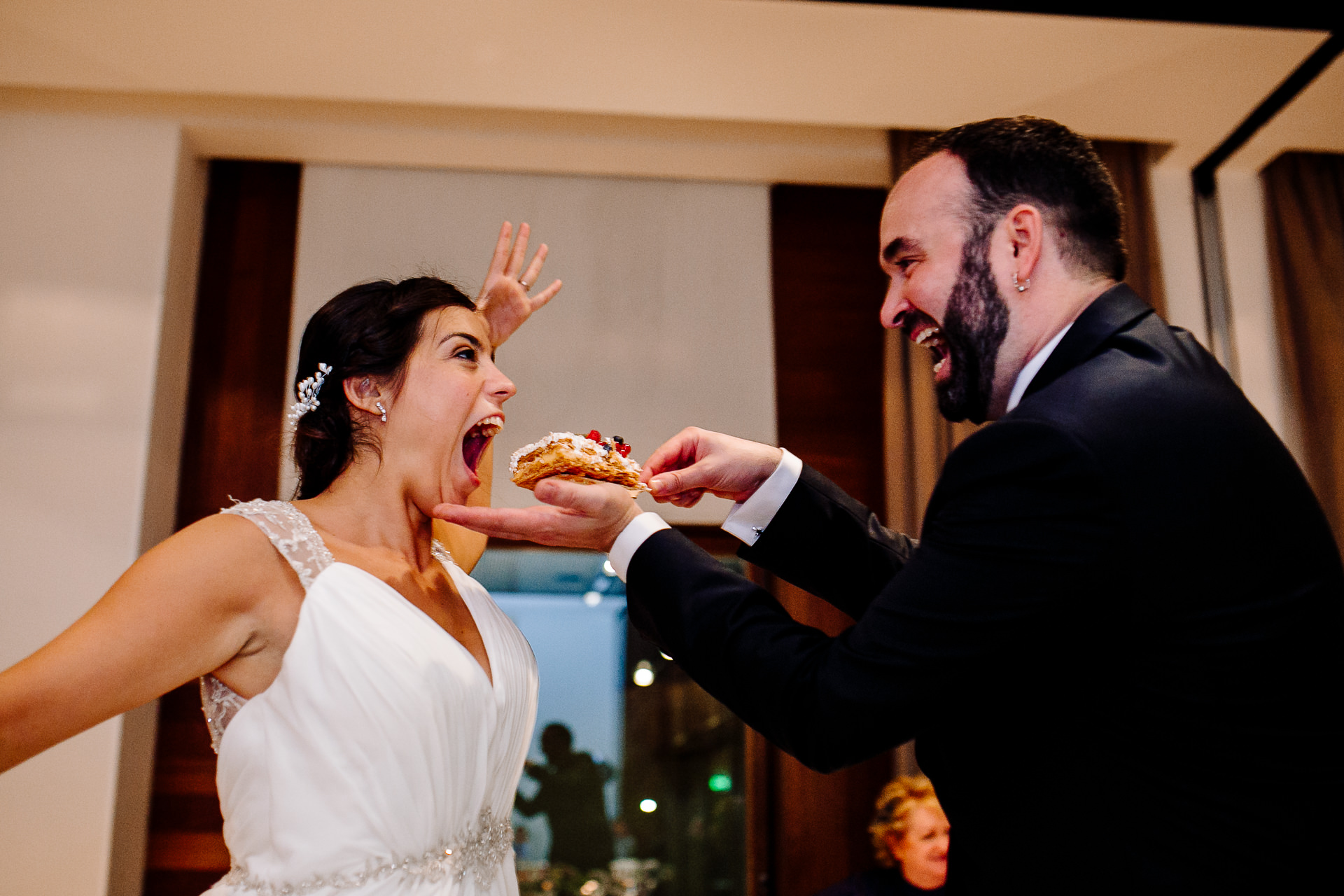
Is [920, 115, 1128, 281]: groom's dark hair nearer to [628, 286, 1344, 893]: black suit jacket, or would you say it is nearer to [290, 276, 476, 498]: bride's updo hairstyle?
[628, 286, 1344, 893]: black suit jacket

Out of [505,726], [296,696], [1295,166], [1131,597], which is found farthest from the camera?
[1295,166]

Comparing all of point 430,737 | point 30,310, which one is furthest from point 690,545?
point 30,310

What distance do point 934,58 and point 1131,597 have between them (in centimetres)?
302

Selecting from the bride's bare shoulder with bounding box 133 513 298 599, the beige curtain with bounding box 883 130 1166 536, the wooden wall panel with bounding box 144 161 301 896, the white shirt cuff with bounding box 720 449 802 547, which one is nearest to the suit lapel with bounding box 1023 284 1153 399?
the white shirt cuff with bounding box 720 449 802 547

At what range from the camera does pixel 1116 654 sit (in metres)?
1.23

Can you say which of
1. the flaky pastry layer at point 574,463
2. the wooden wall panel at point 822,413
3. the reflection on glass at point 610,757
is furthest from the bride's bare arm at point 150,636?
the wooden wall panel at point 822,413

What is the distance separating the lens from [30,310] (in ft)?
13.1

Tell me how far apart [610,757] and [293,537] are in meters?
2.55

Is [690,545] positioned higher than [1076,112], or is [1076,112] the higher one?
[1076,112]

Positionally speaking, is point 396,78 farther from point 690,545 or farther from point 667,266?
point 690,545

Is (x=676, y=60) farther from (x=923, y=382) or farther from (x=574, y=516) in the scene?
(x=574, y=516)

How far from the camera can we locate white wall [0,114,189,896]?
11.6 feet

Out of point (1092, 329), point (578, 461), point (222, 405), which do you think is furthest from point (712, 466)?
point (222, 405)

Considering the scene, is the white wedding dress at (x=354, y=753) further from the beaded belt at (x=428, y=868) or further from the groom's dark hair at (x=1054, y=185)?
the groom's dark hair at (x=1054, y=185)
